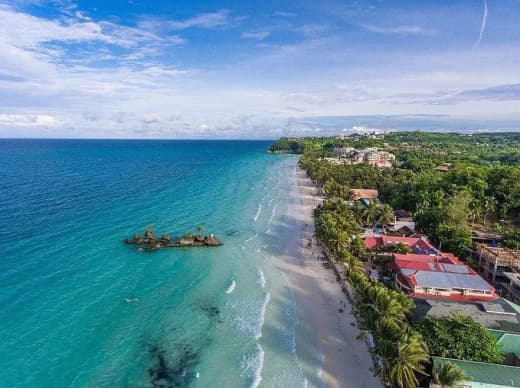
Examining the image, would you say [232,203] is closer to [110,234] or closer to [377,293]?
[110,234]

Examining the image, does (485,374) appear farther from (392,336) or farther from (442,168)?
(442,168)

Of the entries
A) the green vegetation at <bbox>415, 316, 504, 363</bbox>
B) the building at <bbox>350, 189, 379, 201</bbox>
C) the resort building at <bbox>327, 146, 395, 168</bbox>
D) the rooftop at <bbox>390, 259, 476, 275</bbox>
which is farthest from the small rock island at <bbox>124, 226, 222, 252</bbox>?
the resort building at <bbox>327, 146, 395, 168</bbox>

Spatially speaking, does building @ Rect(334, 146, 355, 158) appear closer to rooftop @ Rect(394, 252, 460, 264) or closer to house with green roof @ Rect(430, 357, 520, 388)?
rooftop @ Rect(394, 252, 460, 264)

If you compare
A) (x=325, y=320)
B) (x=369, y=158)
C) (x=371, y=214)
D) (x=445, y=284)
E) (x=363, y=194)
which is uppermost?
(x=369, y=158)

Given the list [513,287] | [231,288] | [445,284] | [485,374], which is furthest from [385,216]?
[485,374]

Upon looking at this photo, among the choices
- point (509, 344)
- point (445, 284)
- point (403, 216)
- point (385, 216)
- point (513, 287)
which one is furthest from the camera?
point (403, 216)

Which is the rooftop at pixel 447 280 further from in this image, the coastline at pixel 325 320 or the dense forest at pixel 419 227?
the coastline at pixel 325 320
